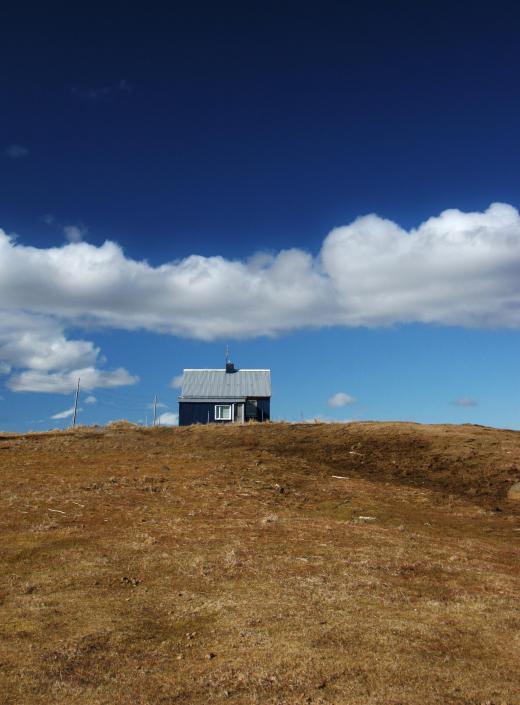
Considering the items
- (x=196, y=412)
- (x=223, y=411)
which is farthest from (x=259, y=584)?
(x=196, y=412)

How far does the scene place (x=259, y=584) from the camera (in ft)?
37.7

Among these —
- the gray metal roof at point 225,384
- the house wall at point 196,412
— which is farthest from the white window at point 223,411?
the gray metal roof at point 225,384

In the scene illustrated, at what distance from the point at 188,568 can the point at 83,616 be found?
121 inches

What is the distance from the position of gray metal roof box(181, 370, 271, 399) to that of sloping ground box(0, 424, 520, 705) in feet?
117

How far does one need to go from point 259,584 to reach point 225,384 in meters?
52.5

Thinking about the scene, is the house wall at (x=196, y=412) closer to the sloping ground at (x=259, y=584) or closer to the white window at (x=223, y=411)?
the white window at (x=223, y=411)

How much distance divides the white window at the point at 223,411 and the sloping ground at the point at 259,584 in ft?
113

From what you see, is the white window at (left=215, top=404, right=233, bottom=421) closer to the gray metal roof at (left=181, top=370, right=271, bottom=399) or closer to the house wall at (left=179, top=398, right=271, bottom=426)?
the house wall at (left=179, top=398, right=271, bottom=426)

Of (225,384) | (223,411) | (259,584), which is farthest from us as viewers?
(225,384)

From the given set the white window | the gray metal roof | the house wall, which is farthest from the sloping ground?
the gray metal roof

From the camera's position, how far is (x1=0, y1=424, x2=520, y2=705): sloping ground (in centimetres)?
749

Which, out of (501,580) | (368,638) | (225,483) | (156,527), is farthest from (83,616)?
(225,483)

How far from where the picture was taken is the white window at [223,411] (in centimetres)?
6119

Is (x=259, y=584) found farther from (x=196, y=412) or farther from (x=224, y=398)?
(x=196, y=412)
